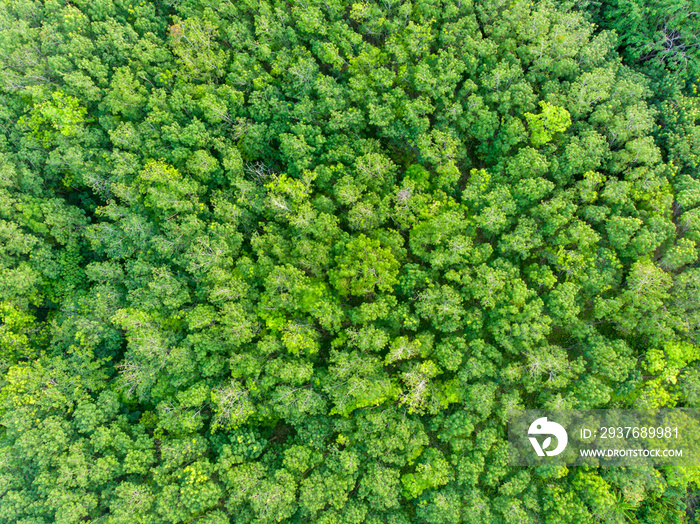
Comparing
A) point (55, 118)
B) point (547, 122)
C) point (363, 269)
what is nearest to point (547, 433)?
point (363, 269)

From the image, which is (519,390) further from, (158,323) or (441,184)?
(158,323)

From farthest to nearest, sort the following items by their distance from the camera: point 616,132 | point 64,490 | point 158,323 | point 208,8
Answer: point 208,8 → point 158,323 → point 616,132 → point 64,490

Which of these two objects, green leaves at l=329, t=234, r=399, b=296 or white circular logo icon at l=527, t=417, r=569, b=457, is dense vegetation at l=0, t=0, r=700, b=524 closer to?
green leaves at l=329, t=234, r=399, b=296

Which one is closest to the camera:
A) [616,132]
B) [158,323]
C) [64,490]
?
[64,490]

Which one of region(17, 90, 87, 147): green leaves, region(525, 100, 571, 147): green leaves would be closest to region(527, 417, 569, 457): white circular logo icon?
region(525, 100, 571, 147): green leaves

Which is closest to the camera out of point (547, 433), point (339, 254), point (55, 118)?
point (547, 433)

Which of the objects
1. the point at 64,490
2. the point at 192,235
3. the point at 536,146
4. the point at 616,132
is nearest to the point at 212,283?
the point at 192,235

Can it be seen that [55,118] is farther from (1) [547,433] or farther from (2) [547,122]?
(1) [547,433]

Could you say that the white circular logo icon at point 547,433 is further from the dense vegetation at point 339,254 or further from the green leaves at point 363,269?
the green leaves at point 363,269

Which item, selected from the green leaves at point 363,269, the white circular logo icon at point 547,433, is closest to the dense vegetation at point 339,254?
the green leaves at point 363,269

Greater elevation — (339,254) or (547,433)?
(547,433)
